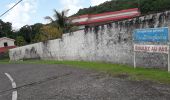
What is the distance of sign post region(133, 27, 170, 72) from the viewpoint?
37.0 ft

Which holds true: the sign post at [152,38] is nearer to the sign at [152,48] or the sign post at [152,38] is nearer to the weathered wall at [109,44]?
the sign at [152,48]

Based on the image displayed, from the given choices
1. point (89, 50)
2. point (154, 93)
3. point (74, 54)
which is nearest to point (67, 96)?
point (154, 93)

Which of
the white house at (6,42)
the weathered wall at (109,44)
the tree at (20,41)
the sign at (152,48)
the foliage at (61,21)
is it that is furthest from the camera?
the white house at (6,42)

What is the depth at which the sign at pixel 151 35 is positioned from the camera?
11306 millimetres

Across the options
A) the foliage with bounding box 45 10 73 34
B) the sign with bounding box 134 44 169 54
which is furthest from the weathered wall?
the foliage with bounding box 45 10 73 34

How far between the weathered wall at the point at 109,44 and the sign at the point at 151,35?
49cm

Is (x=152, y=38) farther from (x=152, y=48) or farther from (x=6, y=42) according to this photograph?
(x=6, y=42)

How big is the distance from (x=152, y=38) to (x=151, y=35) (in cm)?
13

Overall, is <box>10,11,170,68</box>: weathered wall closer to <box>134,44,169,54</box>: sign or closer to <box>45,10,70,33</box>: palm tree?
<box>134,44,169,54</box>: sign

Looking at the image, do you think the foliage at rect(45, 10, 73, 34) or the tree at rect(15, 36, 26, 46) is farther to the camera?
the tree at rect(15, 36, 26, 46)

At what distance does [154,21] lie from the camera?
12.5 meters

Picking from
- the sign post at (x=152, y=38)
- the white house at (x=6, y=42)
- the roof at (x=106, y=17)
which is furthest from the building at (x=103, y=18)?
the sign post at (x=152, y=38)

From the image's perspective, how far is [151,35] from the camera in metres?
12.1

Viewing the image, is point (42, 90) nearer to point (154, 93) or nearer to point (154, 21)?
point (154, 93)
